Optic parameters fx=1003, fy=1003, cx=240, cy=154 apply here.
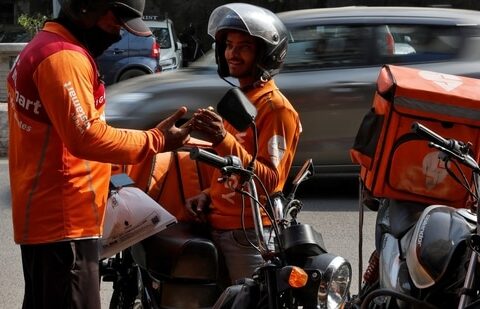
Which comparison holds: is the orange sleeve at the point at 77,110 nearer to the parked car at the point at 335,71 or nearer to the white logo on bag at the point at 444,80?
the white logo on bag at the point at 444,80

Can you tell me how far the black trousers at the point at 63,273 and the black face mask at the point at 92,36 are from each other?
0.65 m

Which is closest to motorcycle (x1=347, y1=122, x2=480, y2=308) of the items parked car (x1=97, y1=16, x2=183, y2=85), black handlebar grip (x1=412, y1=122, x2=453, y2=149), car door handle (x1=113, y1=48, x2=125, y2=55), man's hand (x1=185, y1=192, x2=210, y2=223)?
black handlebar grip (x1=412, y1=122, x2=453, y2=149)

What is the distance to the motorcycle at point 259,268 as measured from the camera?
9.89ft

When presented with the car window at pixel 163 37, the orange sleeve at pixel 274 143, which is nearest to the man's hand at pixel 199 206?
the orange sleeve at pixel 274 143

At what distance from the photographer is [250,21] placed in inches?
148

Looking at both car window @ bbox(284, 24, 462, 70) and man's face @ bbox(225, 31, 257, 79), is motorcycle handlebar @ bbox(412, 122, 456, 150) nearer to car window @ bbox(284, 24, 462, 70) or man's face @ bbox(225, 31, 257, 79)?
man's face @ bbox(225, 31, 257, 79)

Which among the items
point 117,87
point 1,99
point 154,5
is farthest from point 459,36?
point 154,5

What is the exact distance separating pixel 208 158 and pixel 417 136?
1.11 m

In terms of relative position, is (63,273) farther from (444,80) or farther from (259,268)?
(444,80)

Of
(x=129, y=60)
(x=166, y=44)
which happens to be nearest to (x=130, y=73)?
(x=129, y=60)

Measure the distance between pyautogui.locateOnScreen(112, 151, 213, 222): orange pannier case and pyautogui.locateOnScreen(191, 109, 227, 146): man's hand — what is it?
658 millimetres

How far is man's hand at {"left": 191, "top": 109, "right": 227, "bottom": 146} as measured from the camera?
3275mm

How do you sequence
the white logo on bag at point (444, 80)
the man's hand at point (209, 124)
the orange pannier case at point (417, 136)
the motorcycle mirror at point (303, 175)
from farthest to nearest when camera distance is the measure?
the white logo on bag at point (444, 80), the orange pannier case at point (417, 136), the motorcycle mirror at point (303, 175), the man's hand at point (209, 124)

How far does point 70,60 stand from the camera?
3.17 meters
